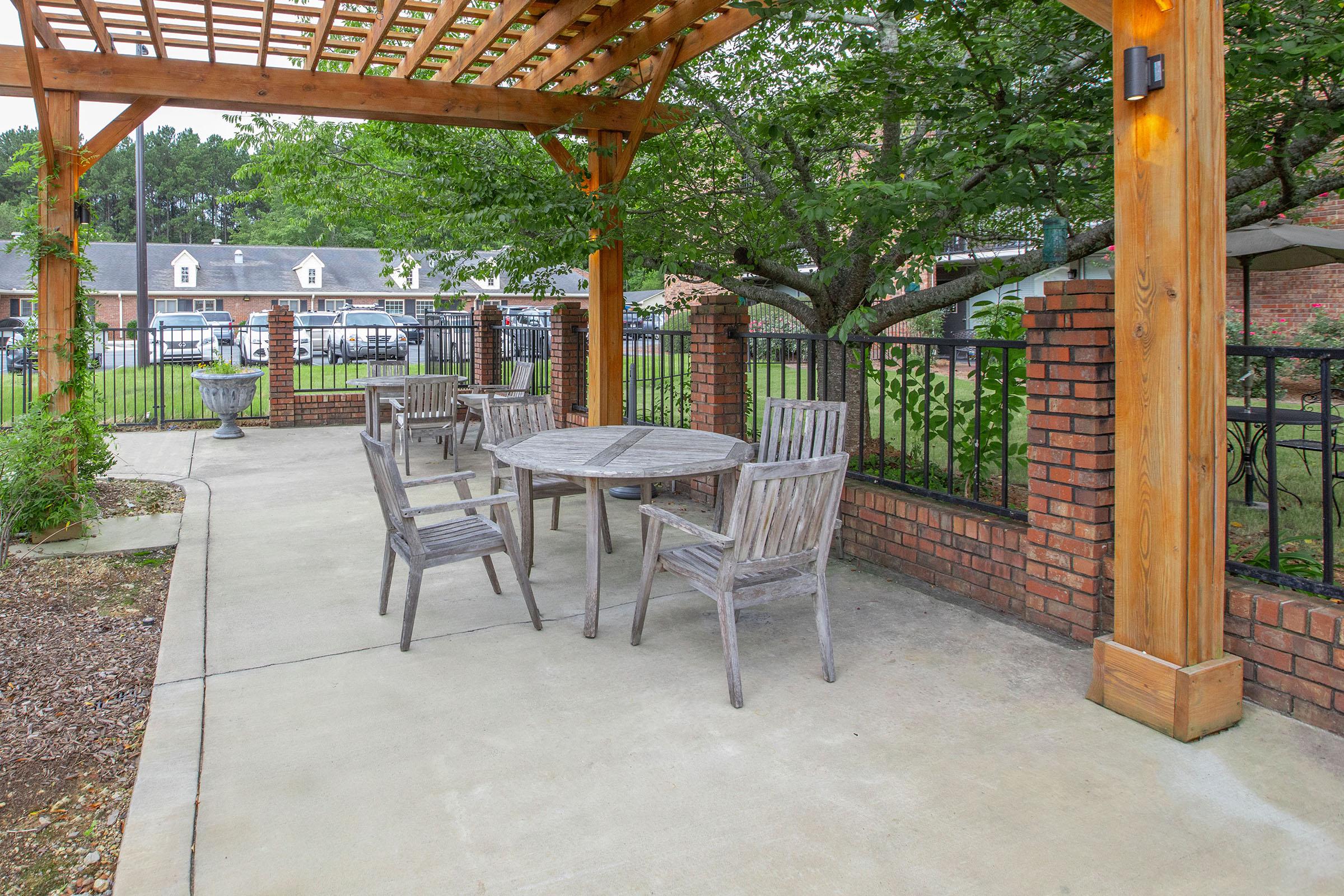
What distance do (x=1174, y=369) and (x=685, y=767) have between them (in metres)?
1.98

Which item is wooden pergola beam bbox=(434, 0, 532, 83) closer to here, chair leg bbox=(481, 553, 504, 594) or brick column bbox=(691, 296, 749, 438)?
brick column bbox=(691, 296, 749, 438)

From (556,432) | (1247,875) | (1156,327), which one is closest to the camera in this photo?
(1247,875)

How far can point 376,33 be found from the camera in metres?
5.61

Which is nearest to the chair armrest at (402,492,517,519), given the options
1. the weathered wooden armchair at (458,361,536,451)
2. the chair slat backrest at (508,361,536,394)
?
the weathered wooden armchair at (458,361,536,451)

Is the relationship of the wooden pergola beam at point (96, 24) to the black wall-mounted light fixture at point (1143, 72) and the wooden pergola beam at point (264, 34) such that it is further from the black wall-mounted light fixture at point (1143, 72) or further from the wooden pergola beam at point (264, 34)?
the black wall-mounted light fixture at point (1143, 72)

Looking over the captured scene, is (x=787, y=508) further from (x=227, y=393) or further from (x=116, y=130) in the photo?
(x=227, y=393)

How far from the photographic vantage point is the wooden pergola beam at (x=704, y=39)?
529 centimetres

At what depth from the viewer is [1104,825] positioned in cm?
238

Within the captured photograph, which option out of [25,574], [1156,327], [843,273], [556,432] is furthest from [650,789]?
[843,273]

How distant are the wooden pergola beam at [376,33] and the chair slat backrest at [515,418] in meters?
2.31

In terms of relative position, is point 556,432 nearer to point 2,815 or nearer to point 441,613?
point 441,613

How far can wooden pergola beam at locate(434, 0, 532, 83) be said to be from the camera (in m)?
5.16

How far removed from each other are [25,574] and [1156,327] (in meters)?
5.53

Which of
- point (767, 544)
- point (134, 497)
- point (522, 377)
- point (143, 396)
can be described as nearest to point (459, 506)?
point (767, 544)
